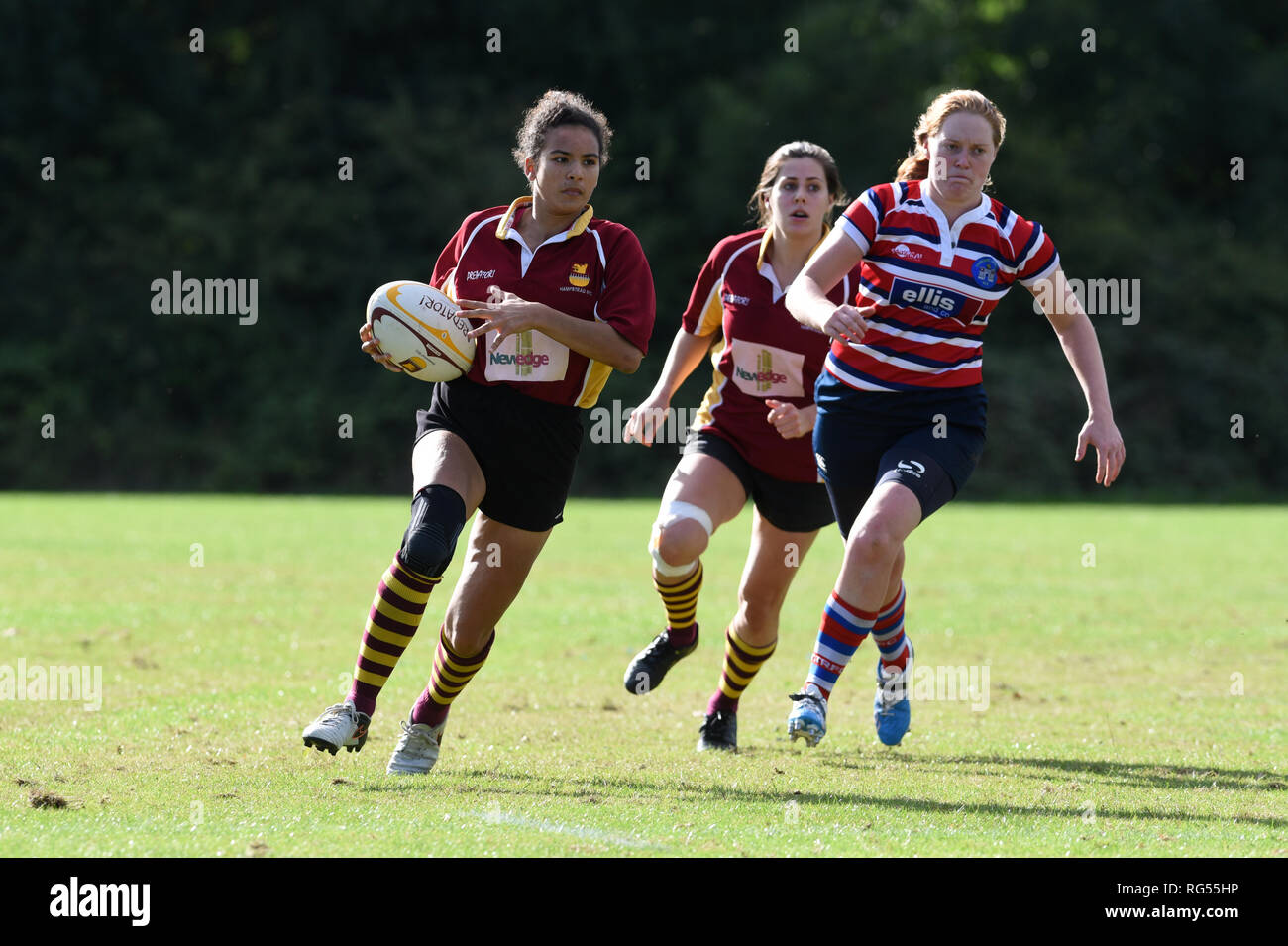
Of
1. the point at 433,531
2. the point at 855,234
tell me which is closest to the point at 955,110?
the point at 855,234

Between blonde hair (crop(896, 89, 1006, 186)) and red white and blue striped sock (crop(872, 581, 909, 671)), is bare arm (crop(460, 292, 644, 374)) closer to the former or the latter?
blonde hair (crop(896, 89, 1006, 186))

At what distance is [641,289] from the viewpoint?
5793 mm

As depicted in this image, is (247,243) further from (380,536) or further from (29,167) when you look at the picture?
(380,536)

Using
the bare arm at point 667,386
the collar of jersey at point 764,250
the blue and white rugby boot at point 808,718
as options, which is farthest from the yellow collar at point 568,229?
the blue and white rugby boot at point 808,718

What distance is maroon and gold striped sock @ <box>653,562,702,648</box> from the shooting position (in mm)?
6594

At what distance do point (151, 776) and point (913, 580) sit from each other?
30.1ft

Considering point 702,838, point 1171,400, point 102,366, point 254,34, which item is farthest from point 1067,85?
point 702,838

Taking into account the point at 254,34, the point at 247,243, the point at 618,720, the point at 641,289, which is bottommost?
the point at 618,720

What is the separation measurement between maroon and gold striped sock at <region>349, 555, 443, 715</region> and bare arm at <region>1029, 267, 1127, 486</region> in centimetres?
231

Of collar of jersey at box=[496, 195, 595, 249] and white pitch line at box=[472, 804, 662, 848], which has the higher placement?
collar of jersey at box=[496, 195, 595, 249]

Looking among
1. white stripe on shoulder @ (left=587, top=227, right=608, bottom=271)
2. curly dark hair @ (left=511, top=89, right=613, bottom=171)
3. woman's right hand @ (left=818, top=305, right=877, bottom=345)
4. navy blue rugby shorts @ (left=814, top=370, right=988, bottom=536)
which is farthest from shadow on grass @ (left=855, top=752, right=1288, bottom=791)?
curly dark hair @ (left=511, top=89, right=613, bottom=171)

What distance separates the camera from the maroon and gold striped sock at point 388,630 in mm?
5418

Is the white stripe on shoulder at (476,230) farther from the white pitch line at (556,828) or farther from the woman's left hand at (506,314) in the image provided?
the white pitch line at (556,828)

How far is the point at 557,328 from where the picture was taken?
5508mm
